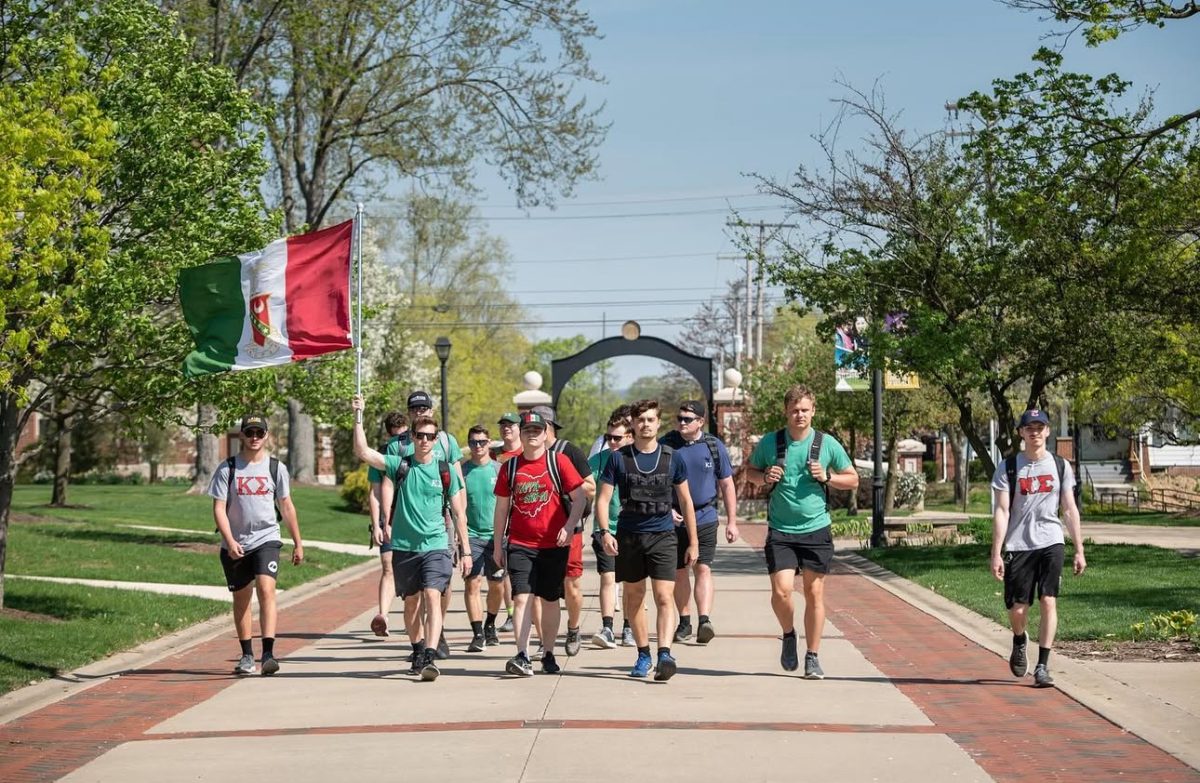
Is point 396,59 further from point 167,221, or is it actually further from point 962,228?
point 167,221

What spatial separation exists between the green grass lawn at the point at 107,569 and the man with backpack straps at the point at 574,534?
3873mm

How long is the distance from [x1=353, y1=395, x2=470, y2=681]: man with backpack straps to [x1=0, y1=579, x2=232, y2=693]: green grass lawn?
2.75 metres

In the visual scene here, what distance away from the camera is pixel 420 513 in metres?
11.6

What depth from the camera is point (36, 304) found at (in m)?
14.5

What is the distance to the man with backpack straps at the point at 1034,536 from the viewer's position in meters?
10.7

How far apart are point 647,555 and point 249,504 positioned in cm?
306

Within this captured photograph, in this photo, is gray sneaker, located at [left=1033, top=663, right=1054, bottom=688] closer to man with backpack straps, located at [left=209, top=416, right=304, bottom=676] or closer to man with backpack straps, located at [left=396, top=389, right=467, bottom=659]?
man with backpack straps, located at [left=396, top=389, right=467, bottom=659]

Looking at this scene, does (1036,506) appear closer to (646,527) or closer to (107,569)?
(646,527)

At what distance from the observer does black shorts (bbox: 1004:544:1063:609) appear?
10711 millimetres

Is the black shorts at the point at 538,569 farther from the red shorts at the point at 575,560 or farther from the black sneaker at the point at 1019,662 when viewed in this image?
the black sneaker at the point at 1019,662

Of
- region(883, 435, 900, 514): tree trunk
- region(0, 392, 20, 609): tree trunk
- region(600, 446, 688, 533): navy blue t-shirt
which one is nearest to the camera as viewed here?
region(600, 446, 688, 533): navy blue t-shirt

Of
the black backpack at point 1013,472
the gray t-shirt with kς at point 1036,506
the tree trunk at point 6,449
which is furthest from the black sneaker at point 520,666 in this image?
the tree trunk at point 6,449

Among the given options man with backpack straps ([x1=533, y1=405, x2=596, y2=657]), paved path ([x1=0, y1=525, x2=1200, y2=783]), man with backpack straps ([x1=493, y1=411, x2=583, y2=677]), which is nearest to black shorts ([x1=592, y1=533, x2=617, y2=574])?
man with backpack straps ([x1=533, y1=405, x2=596, y2=657])

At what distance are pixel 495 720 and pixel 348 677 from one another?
2.54 meters
